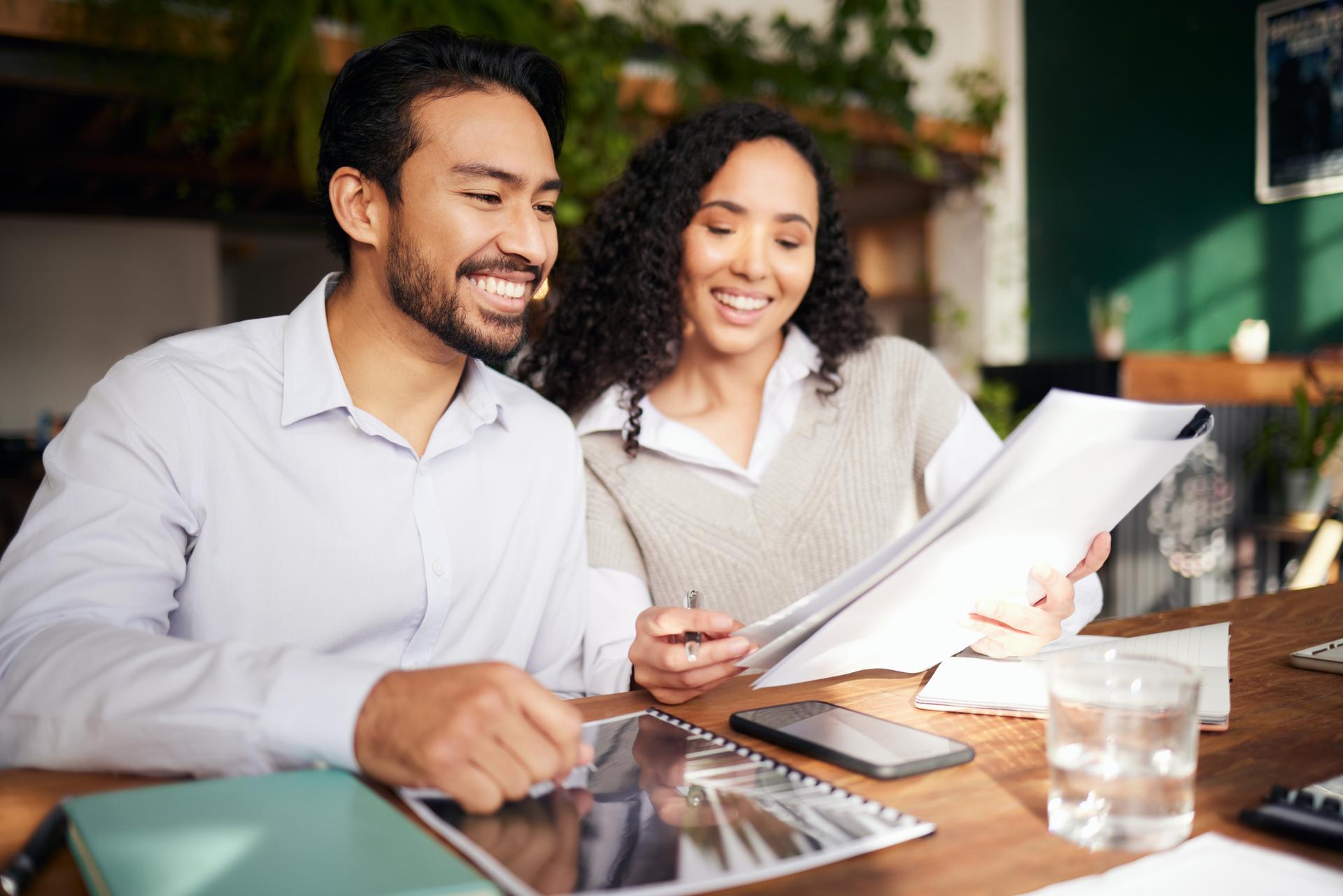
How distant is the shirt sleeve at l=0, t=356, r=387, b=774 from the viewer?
779 mm

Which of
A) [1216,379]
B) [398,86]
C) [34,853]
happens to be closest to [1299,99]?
[1216,379]

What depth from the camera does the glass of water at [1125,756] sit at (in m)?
0.67

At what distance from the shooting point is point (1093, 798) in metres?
0.68

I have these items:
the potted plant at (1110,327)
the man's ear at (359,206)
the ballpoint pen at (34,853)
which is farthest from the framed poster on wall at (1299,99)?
the ballpoint pen at (34,853)

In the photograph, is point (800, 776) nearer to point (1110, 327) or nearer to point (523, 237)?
point (523, 237)

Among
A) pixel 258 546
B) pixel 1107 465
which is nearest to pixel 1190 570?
pixel 1107 465

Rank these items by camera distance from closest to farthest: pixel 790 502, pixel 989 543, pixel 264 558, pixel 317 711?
pixel 317 711, pixel 989 543, pixel 264 558, pixel 790 502

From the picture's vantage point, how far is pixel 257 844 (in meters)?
0.61

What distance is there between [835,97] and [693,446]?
4.32 metres

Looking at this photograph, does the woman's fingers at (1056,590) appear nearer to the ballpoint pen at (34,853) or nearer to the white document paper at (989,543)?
the white document paper at (989,543)

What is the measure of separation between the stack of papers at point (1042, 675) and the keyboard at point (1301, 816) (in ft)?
0.41

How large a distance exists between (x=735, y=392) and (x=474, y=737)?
122cm

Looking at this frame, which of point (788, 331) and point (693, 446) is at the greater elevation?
point (788, 331)

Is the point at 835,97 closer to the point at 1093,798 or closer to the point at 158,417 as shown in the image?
the point at 158,417
